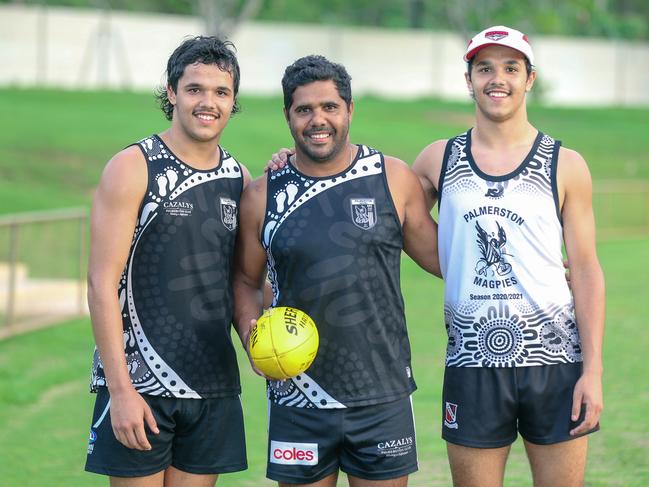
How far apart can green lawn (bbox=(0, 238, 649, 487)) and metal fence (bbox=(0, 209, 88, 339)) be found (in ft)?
1.26

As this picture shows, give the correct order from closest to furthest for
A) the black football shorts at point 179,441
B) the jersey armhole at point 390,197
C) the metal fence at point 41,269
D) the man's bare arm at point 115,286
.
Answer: the man's bare arm at point 115,286 < the black football shorts at point 179,441 < the jersey armhole at point 390,197 < the metal fence at point 41,269

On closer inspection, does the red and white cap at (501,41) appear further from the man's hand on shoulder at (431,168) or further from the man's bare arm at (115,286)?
the man's bare arm at (115,286)

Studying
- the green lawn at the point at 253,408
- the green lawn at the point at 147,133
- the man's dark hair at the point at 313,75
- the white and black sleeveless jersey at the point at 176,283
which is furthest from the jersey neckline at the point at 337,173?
the green lawn at the point at 147,133

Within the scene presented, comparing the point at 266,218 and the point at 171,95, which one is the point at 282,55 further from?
the point at 266,218

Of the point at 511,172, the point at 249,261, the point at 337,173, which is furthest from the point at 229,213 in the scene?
the point at 511,172

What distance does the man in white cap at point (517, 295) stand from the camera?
5309mm

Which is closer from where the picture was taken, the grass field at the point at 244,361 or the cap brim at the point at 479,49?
the cap brim at the point at 479,49

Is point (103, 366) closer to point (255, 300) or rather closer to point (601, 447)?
point (255, 300)

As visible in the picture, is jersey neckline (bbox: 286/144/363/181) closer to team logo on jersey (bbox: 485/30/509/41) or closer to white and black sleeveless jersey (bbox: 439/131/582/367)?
white and black sleeveless jersey (bbox: 439/131/582/367)

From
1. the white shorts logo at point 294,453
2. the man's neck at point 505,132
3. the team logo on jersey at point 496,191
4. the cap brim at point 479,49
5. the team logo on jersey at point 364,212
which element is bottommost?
the white shorts logo at point 294,453

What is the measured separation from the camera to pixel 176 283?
5.30 m

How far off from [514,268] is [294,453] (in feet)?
4.43

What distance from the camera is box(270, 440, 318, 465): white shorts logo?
5.34 meters

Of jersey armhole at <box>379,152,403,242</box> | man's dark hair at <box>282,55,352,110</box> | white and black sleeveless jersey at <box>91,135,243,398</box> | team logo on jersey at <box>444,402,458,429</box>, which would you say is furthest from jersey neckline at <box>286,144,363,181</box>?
team logo on jersey at <box>444,402,458,429</box>
